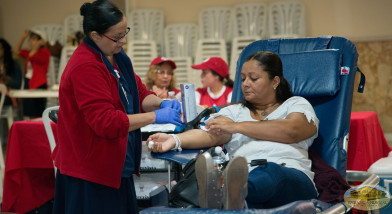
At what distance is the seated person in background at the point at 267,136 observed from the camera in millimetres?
1990

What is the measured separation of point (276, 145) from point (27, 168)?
6.62ft

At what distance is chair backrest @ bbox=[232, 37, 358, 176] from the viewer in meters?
2.51

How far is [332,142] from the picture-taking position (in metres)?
2.50

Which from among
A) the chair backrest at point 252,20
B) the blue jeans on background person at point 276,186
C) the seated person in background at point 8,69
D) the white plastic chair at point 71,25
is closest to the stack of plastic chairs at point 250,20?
the chair backrest at point 252,20

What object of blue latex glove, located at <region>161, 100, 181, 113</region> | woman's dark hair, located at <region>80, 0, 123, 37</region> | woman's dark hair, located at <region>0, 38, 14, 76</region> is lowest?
woman's dark hair, located at <region>0, 38, 14, 76</region>

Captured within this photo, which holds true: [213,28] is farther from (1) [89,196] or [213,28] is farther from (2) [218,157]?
(1) [89,196]

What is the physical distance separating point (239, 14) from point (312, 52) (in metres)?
4.26

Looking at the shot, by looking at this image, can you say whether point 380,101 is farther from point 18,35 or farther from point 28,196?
point 18,35

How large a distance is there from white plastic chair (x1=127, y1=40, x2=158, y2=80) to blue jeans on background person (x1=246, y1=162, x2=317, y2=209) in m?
4.83

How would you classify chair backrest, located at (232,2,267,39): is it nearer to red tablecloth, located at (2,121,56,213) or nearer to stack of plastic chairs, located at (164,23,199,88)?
stack of plastic chairs, located at (164,23,199,88)

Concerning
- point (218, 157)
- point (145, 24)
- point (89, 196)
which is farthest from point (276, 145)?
point (145, 24)

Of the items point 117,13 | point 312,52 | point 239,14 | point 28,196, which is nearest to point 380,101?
point 239,14

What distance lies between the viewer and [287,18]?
649cm

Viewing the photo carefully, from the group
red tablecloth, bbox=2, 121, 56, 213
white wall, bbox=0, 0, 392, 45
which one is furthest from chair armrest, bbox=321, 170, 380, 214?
white wall, bbox=0, 0, 392, 45
